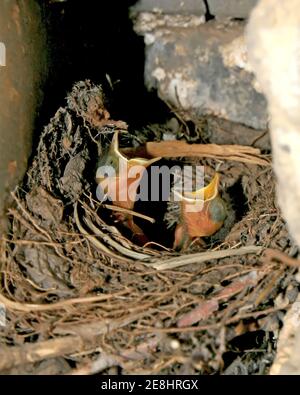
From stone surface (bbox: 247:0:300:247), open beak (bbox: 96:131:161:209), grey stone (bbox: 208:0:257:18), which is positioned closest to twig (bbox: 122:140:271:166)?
open beak (bbox: 96:131:161:209)

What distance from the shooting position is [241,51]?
1878 mm

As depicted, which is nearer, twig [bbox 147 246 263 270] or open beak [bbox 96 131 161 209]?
twig [bbox 147 246 263 270]

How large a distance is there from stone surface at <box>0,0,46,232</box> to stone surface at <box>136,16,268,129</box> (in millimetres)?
575

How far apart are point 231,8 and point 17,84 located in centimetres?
79

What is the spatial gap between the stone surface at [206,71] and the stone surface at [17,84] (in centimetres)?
57

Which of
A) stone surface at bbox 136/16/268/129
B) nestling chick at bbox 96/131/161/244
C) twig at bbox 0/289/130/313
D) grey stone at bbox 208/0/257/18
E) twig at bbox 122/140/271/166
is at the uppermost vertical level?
grey stone at bbox 208/0/257/18

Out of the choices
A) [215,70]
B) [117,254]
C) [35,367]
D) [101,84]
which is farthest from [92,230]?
[215,70]

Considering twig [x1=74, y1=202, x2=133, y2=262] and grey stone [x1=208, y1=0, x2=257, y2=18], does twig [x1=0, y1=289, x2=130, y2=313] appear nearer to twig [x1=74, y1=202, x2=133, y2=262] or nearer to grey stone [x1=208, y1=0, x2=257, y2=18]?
twig [x1=74, y1=202, x2=133, y2=262]

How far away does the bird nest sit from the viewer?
119 cm

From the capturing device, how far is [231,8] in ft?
5.95

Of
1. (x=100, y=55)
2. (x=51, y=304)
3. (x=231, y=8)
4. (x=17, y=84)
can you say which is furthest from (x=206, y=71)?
(x=51, y=304)

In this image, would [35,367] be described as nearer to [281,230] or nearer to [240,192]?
[281,230]

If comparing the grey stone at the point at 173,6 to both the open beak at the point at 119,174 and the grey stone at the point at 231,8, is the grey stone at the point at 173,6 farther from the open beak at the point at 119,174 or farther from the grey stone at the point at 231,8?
the open beak at the point at 119,174

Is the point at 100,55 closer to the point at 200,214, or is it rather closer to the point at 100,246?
the point at 200,214
